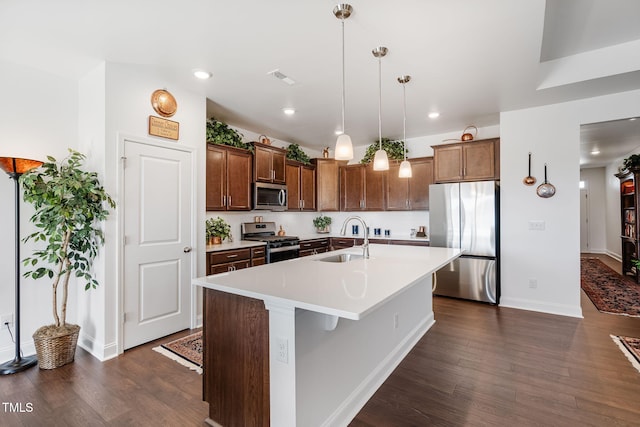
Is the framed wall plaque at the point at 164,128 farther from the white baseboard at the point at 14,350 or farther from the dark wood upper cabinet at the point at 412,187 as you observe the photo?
the dark wood upper cabinet at the point at 412,187

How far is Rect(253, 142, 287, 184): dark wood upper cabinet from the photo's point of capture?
14.7 ft

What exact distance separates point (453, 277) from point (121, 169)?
429cm

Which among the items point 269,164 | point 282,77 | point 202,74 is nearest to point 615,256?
point 269,164

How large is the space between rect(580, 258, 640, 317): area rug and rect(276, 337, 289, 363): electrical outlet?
445 centimetres

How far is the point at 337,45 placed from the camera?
242 centimetres

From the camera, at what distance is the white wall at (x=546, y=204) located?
3.63 meters

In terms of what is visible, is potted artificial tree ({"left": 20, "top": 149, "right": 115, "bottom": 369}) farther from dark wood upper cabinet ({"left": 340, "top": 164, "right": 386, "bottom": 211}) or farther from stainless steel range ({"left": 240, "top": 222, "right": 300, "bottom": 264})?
dark wood upper cabinet ({"left": 340, "top": 164, "right": 386, "bottom": 211})

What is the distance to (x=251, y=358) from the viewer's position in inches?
63.0

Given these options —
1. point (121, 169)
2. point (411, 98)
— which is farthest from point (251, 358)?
point (411, 98)

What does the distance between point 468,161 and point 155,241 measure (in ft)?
13.7

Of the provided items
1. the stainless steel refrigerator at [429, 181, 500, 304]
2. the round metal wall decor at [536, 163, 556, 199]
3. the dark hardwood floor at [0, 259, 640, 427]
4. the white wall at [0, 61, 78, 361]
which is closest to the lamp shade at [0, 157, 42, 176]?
the white wall at [0, 61, 78, 361]

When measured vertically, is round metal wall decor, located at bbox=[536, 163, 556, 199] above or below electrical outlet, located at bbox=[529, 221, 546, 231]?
above

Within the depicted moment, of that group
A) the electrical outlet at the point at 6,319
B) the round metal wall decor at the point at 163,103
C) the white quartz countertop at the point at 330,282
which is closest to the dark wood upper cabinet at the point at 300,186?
the round metal wall decor at the point at 163,103

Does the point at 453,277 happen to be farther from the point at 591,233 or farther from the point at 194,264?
the point at 591,233
